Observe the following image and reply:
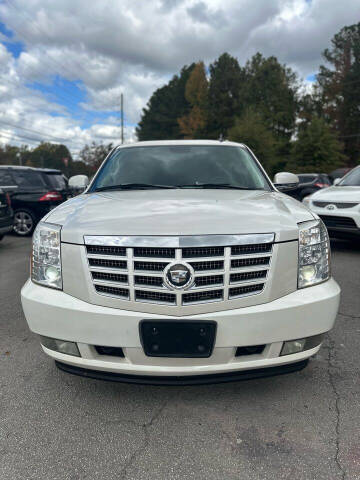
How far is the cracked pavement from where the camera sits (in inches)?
71.6

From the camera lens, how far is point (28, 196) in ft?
31.8

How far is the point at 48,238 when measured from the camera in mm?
2254

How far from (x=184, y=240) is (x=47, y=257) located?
86 cm

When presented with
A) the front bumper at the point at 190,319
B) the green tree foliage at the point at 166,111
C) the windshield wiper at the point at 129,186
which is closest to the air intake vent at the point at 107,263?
the front bumper at the point at 190,319

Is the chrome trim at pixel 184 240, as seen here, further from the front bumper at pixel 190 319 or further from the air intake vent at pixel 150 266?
the front bumper at pixel 190 319

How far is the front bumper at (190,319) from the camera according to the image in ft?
6.49

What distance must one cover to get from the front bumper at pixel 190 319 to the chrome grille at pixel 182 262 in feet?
0.33

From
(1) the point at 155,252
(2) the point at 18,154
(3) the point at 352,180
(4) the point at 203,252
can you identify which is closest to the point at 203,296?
(4) the point at 203,252

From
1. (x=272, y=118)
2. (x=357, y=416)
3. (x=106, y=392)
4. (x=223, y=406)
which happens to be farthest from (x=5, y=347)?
(x=272, y=118)

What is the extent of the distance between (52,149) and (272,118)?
91.3m

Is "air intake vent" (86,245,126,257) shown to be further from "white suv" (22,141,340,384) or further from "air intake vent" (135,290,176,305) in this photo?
"air intake vent" (135,290,176,305)

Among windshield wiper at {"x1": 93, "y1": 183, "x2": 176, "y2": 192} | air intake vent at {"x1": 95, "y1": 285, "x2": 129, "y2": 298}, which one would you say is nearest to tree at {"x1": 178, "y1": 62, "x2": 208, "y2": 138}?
windshield wiper at {"x1": 93, "y1": 183, "x2": 176, "y2": 192}

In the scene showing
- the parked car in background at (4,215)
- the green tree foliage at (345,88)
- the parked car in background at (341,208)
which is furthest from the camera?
the green tree foliage at (345,88)

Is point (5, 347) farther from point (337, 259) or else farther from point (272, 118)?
point (272, 118)
